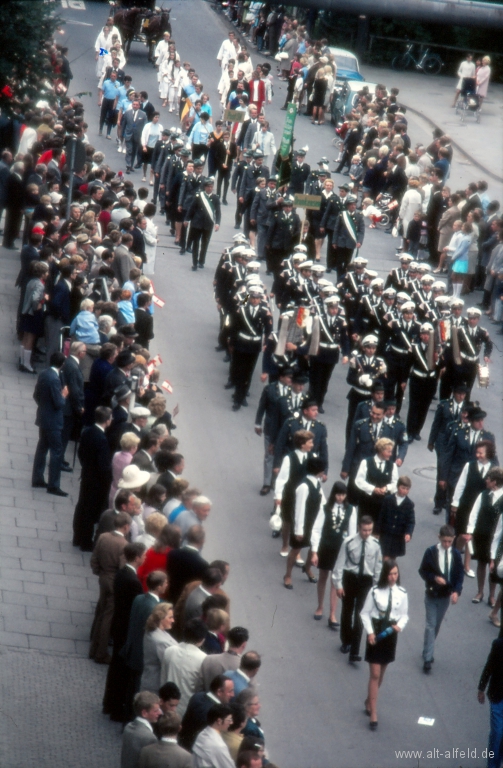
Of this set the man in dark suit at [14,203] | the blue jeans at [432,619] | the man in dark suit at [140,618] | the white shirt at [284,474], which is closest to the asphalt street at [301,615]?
the blue jeans at [432,619]

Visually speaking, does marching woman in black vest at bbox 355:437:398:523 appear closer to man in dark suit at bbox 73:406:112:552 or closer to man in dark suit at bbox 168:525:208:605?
man in dark suit at bbox 73:406:112:552

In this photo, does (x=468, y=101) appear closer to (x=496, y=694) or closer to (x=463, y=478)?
(x=463, y=478)

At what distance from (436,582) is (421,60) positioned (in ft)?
120

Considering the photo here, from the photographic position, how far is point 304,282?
1950cm

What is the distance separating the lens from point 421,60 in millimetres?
46406

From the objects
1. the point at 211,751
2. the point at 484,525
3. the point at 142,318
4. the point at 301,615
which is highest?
the point at 211,751

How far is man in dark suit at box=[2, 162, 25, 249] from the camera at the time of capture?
21.0 meters

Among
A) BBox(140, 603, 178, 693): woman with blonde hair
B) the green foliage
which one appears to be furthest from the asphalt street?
the green foliage

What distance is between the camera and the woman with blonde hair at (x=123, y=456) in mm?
12703

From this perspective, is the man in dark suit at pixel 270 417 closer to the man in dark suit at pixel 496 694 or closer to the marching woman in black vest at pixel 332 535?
the marching woman in black vest at pixel 332 535

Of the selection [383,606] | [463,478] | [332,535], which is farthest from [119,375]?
[383,606]

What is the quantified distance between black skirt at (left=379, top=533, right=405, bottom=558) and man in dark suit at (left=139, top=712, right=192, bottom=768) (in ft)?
18.7

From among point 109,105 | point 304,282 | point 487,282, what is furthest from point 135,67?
point 304,282

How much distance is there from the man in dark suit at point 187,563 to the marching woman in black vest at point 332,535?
220 centimetres
